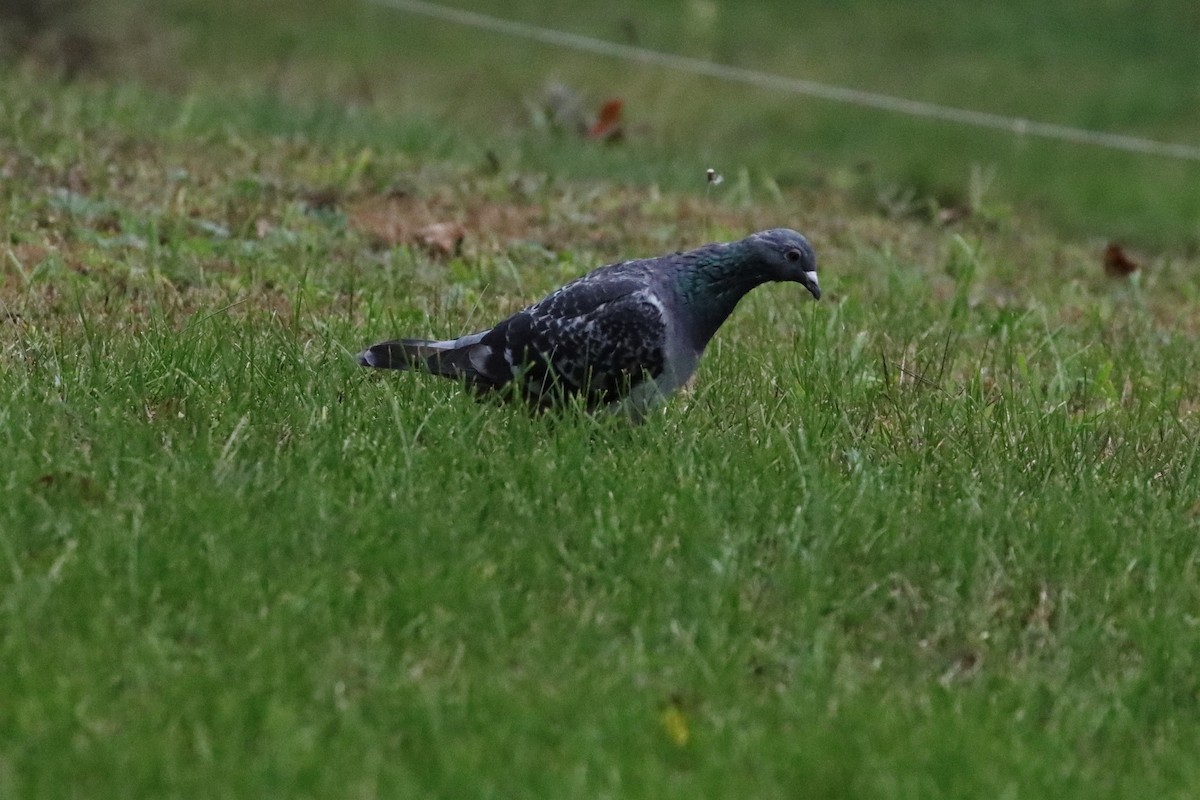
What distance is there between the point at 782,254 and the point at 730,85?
14.0 metres

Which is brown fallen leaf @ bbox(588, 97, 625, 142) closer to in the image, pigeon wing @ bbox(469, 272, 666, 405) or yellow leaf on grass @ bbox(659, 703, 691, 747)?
pigeon wing @ bbox(469, 272, 666, 405)

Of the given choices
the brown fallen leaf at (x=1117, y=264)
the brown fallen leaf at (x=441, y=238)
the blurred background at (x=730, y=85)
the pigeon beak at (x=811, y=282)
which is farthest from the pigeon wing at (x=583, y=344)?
the brown fallen leaf at (x=1117, y=264)

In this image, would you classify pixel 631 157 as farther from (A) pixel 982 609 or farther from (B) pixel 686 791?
(B) pixel 686 791

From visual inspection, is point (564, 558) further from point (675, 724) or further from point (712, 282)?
point (712, 282)

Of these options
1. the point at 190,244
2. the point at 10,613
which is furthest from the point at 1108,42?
the point at 10,613

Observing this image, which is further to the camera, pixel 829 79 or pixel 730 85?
pixel 829 79

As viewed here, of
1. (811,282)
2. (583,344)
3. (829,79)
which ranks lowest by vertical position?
(829,79)

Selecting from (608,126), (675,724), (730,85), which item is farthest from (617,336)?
(730,85)

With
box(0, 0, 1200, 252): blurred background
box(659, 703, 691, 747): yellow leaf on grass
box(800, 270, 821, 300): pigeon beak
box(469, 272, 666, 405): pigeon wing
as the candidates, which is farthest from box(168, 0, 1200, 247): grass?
box(659, 703, 691, 747): yellow leaf on grass

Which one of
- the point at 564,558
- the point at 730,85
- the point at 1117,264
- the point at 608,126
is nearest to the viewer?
the point at 564,558

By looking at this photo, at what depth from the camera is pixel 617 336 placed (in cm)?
522

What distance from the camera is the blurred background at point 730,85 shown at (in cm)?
1184

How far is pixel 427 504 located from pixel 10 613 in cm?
107

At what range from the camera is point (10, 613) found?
12.3 ft
